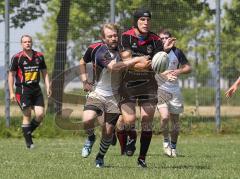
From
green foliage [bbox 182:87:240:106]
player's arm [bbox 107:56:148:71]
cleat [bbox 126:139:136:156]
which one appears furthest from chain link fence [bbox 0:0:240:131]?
player's arm [bbox 107:56:148:71]

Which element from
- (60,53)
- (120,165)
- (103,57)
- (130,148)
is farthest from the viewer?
(60,53)

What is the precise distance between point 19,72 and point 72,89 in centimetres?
178

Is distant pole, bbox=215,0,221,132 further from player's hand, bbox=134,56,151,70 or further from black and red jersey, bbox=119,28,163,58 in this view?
player's hand, bbox=134,56,151,70

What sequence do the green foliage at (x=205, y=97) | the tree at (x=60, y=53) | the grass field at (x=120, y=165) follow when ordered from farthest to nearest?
the green foliage at (x=205, y=97) → the tree at (x=60, y=53) → the grass field at (x=120, y=165)

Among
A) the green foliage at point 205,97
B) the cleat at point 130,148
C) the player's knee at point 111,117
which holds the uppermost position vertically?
the player's knee at point 111,117

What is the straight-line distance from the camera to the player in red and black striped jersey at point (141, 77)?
920 cm

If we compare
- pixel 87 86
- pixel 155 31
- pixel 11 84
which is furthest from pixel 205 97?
pixel 87 86

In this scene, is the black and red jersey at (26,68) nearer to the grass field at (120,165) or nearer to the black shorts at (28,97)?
the black shorts at (28,97)

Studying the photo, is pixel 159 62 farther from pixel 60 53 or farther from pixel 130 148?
pixel 60 53

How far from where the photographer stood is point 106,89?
939cm

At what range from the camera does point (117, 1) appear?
20.0 metres

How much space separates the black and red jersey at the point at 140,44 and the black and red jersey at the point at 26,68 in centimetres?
483

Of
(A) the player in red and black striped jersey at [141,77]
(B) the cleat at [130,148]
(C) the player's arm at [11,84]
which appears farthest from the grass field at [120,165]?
(C) the player's arm at [11,84]

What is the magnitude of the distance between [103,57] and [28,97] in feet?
16.4
